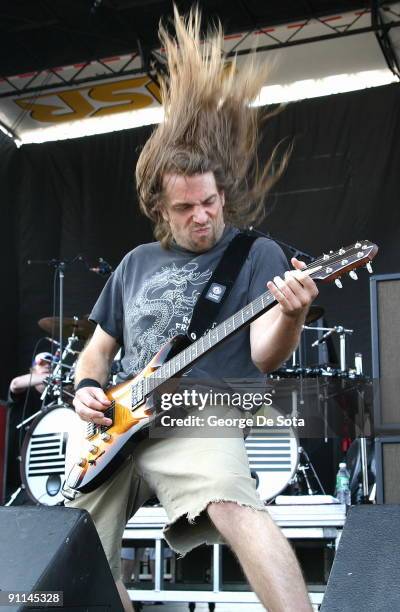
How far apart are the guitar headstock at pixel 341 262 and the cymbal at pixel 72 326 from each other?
4.97 meters

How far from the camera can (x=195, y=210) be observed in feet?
9.95

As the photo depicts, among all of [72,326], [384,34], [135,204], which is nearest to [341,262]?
[72,326]

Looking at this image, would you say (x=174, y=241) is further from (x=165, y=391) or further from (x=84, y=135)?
(x=84, y=135)

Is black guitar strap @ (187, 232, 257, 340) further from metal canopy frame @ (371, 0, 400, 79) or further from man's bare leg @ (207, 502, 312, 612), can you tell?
metal canopy frame @ (371, 0, 400, 79)

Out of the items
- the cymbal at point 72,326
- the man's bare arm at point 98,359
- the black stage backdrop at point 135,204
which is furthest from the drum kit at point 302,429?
the man's bare arm at point 98,359

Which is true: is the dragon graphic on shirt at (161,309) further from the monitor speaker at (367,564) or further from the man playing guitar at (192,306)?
the monitor speaker at (367,564)

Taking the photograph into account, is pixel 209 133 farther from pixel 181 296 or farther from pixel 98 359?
pixel 98 359

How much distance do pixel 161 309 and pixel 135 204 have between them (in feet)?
19.7

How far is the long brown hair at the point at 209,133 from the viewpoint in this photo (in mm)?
3205

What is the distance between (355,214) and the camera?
8.05 metres

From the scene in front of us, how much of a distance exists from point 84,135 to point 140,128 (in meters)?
0.75

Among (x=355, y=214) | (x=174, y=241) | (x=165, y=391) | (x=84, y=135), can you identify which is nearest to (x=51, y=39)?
(x=84, y=135)

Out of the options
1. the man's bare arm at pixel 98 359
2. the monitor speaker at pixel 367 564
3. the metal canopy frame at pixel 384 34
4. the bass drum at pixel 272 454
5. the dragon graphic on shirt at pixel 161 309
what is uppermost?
the metal canopy frame at pixel 384 34

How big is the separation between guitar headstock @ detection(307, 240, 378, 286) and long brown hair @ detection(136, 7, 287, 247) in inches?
26.0
